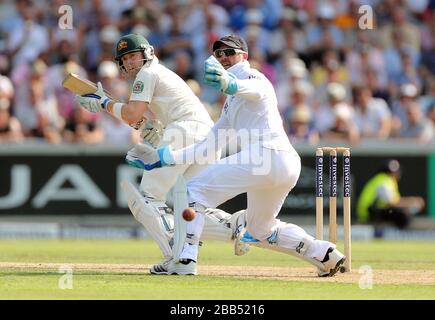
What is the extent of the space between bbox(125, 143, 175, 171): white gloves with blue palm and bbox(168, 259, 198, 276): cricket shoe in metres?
0.72

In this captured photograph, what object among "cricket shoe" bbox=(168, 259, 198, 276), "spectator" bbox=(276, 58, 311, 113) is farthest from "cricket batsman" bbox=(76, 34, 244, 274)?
"spectator" bbox=(276, 58, 311, 113)

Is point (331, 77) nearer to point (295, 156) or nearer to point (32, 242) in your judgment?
point (32, 242)

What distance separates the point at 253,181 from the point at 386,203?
22.0 feet

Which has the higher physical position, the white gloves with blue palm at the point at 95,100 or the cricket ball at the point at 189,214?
the white gloves with blue palm at the point at 95,100

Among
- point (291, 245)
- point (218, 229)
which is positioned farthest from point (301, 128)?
point (291, 245)

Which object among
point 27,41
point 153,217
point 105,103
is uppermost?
point 27,41

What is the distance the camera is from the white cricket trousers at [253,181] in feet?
24.5

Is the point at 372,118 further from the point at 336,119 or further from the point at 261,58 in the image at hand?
the point at 261,58

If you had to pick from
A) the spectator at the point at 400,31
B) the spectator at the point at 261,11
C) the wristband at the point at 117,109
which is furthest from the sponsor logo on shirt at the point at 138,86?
the spectator at the point at 400,31

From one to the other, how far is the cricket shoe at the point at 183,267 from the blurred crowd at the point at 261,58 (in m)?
6.26

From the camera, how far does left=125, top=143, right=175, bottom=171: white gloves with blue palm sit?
752 centimetres

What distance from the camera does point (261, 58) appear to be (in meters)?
14.7

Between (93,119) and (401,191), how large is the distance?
4.09 m

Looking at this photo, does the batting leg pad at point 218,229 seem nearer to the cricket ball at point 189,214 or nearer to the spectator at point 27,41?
the cricket ball at point 189,214
